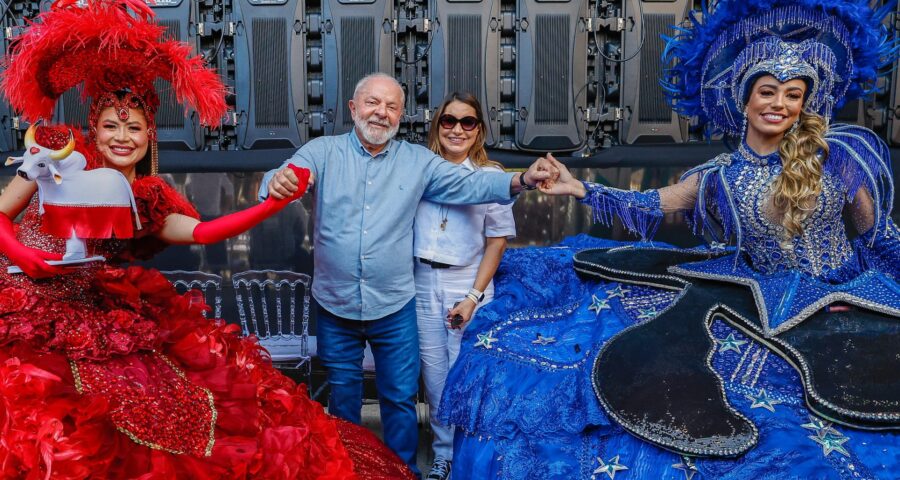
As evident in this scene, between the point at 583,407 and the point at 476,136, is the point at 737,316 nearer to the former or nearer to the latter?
the point at 583,407

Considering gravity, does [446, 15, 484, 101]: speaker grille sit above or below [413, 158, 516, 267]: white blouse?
above

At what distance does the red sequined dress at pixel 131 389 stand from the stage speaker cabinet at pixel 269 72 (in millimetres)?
2736

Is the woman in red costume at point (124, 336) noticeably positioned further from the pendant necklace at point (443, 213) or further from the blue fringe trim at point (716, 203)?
the blue fringe trim at point (716, 203)

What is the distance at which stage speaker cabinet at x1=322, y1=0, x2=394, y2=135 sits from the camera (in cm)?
481

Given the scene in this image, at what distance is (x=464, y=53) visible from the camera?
4832 mm

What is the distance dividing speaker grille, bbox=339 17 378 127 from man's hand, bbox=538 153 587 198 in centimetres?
248

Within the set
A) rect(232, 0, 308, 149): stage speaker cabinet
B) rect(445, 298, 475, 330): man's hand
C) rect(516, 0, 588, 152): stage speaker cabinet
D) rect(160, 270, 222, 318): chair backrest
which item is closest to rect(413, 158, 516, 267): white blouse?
rect(445, 298, 475, 330): man's hand

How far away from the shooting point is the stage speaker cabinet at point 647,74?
15.8ft

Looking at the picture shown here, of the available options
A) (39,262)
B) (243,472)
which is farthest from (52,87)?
(243,472)

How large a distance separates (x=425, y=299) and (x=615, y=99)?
8.55ft

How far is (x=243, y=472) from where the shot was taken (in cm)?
189

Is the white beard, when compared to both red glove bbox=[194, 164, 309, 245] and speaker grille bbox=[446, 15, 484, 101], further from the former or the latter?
speaker grille bbox=[446, 15, 484, 101]

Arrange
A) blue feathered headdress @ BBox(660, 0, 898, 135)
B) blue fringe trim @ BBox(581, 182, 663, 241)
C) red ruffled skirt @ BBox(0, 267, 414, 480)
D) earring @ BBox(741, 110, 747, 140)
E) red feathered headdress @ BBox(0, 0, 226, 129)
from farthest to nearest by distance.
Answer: blue fringe trim @ BBox(581, 182, 663, 241), earring @ BBox(741, 110, 747, 140), blue feathered headdress @ BBox(660, 0, 898, 135), red feathered headdress @ BBox(0, 0, 226, 129), red ruffled skirt @ BBox(0, 267, 414, 480)

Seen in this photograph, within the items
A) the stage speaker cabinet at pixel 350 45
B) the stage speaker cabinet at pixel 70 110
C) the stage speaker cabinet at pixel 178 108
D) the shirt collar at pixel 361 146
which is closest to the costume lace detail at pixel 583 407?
the shirt collar at pixel 361 146
